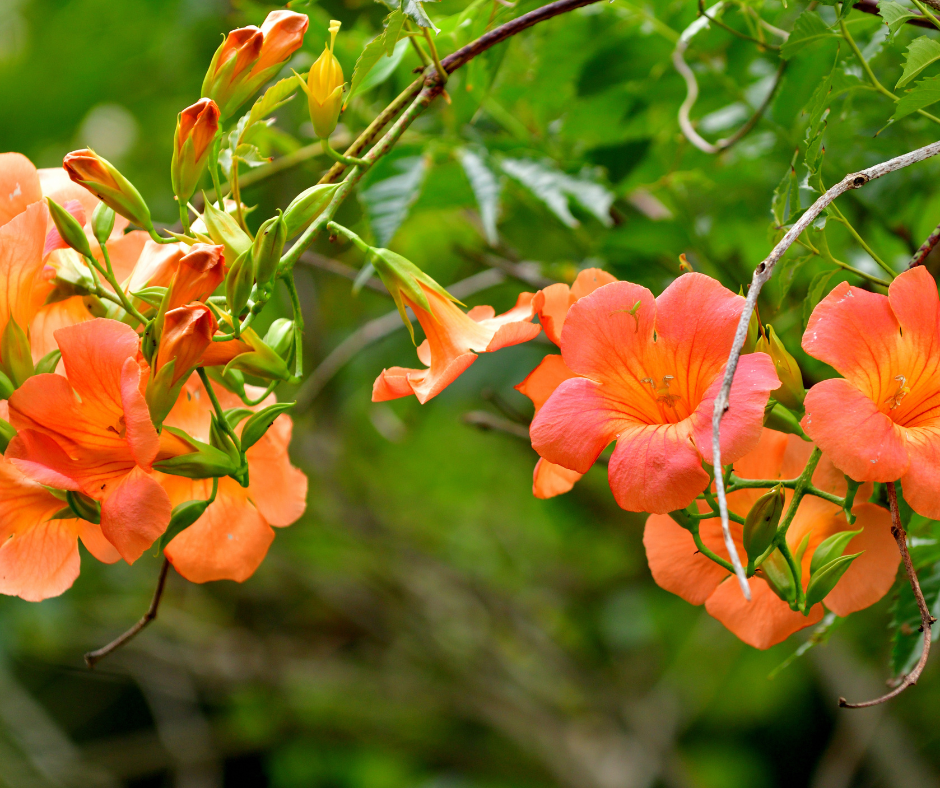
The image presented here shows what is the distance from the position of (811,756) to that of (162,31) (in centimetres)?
625

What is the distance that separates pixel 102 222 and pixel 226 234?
143mm

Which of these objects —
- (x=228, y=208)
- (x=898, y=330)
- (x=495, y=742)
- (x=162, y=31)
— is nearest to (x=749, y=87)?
(x=898, y=330)

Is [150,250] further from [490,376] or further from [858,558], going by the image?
[490,376]

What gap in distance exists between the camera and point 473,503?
3668mm

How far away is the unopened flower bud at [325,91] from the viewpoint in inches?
27.5

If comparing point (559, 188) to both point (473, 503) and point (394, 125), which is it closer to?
point (394, 125)

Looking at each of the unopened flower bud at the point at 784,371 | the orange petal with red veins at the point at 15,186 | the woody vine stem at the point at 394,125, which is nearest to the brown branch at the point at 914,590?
the unopened flower bud at the point at 784,371

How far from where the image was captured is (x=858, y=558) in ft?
2.17

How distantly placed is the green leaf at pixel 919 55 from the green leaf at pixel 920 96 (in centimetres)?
1

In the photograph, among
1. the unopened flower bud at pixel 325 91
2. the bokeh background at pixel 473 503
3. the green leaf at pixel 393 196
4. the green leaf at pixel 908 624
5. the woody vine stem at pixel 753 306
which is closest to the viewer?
the woody vine stem at pixel 753 306

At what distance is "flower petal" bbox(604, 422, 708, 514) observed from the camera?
57 centimetres

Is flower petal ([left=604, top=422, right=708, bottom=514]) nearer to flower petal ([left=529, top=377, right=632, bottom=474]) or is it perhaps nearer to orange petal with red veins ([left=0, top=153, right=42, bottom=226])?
flower petal ([left=529, top=377, right=632, bottom=474])

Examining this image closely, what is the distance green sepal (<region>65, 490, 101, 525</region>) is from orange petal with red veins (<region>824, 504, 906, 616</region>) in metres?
0.65

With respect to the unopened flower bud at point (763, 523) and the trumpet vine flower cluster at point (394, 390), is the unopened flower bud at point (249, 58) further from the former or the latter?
the unopened flower bud at point (763, 523)
